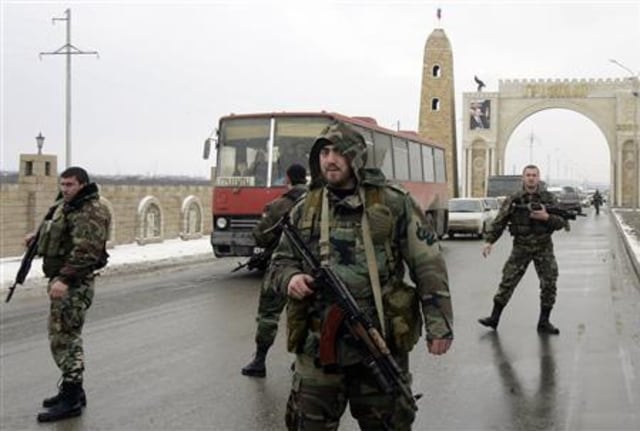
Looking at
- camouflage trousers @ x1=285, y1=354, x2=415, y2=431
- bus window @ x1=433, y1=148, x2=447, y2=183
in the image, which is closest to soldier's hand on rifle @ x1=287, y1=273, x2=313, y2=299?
camouflage trousers @ x1=285, y1=354, x2=415, y2=431

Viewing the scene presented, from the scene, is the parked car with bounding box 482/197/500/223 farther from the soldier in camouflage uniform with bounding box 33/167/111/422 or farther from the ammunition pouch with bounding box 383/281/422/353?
the ammunition pouch with bounding box 383/281/422/353

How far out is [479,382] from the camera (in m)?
7.04

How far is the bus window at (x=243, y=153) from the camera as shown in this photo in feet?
50.7

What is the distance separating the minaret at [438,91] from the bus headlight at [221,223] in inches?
1619

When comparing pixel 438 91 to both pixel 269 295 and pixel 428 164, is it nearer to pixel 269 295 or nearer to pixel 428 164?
pixel 428 164

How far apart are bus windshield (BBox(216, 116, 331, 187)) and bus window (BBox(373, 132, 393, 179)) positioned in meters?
2.63

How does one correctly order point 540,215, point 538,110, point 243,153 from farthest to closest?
1. point 538,110
2. point 243,153
3. point 540,215

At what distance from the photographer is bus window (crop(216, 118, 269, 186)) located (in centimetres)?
1545

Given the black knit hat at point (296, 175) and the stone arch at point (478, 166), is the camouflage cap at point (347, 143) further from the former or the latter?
the stone arch at point (478, 166)

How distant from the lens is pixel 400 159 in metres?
20.7

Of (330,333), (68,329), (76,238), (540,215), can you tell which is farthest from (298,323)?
(540,215)

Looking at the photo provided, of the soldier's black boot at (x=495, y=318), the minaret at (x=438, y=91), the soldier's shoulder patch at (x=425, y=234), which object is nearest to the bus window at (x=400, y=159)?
the soldier's black boot at (x=495, y=318)

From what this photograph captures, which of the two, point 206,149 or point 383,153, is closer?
point 206,149

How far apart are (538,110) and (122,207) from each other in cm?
5442
